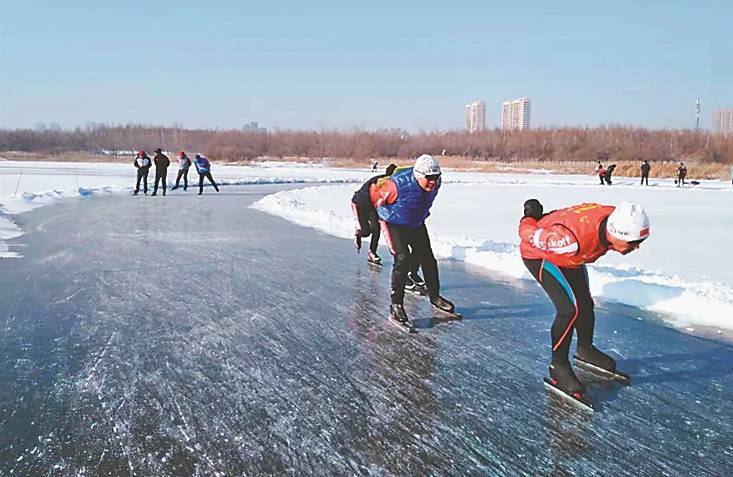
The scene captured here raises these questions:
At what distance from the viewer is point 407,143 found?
3907 inches

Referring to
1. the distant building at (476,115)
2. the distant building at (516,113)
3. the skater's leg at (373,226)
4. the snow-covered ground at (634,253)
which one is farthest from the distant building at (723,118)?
the skater's leg at (373,226)

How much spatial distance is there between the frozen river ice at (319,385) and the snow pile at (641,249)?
59 centimetres

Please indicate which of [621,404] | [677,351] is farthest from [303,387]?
[677,351]

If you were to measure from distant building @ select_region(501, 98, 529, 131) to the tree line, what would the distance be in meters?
70.4

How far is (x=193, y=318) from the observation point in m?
5.23

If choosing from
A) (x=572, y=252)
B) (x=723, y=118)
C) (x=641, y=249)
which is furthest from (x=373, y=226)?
(x=723, y=118)

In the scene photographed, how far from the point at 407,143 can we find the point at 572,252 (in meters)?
97.3

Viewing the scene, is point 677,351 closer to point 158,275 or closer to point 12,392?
point 12,392

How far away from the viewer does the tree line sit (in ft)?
266

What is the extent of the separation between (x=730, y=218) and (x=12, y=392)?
636 inches

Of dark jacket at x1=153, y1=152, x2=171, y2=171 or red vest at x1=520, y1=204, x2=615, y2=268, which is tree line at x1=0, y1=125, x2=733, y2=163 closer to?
dark jacket at x1=153, y1=152, x2=171, y2=171

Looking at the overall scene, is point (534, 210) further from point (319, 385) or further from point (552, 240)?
point (319, 385)

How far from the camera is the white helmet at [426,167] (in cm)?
484

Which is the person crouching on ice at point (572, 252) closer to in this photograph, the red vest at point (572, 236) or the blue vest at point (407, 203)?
the red vest at point (572, 236)
